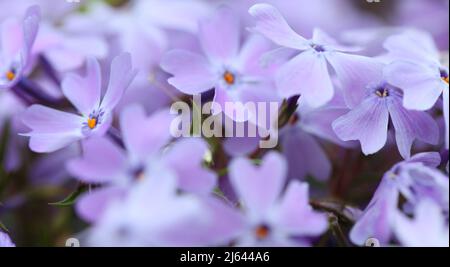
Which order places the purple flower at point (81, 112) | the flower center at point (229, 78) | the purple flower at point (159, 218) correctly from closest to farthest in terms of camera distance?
the purple flower at point (159, 218)
the purple flower at point (81, 112)
the flower center at point (229, 78)

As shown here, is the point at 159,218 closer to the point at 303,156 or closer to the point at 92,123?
the point at 92,123

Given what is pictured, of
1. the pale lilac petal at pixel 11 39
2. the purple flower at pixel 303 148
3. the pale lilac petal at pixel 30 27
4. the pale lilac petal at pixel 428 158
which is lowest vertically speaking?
the pale lilac petal at pixel 428 158

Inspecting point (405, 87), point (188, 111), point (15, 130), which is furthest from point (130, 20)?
point (405, 87)

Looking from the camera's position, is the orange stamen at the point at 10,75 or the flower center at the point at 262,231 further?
the orange stamen at the point at 10,75

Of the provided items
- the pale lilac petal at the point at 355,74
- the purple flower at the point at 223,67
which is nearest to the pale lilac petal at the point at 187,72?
the purple flower at the point at 223,67

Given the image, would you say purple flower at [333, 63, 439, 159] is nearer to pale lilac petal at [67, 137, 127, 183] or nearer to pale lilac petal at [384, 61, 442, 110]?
pale lilac petal at [384, 61, 442, 110]

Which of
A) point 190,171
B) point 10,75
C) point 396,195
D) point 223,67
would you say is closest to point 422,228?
point 396,195

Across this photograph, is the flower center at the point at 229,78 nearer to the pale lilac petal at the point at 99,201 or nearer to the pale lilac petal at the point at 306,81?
the pale lilac petal at the point at 306,81
